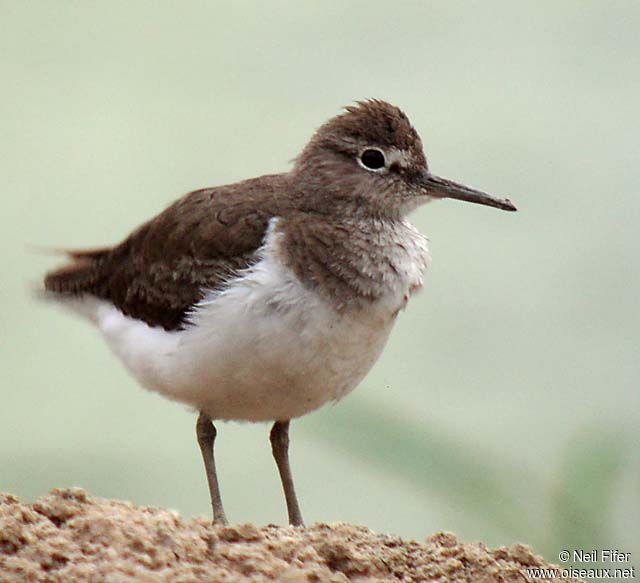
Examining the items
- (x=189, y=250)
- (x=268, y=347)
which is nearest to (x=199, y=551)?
(x=268, y=347)

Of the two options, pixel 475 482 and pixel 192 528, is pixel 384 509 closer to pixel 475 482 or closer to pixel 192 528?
pixel 475 482

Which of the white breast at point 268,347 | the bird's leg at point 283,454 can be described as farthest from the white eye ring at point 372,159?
the bird's leg at point 283,454

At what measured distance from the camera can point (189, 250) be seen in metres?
4.75

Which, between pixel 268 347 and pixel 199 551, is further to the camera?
pixel 268 347

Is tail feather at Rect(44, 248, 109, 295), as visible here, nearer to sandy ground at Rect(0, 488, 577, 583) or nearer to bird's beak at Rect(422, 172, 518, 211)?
bird's beak at Rect(422, 172, 518, 211)

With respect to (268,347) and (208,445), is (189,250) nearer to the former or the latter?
(268,347)

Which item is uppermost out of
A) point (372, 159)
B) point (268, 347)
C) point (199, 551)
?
point (372, 159)

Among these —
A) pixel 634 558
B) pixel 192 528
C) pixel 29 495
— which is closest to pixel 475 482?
pixel 634 558

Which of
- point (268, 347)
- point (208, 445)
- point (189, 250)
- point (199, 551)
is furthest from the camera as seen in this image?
point (208, 445)

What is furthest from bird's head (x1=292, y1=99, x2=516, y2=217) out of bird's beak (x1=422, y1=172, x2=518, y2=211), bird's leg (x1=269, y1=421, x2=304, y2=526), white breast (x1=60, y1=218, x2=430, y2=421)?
bird's leg (x1=269, y1=421, x2=304, y2=526)

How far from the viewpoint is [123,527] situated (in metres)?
3.62

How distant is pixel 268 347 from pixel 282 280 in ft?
0.73

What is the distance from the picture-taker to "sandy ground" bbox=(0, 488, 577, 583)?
135 inches

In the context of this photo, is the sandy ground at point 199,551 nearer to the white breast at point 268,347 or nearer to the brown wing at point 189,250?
the white breast at point 268,347
